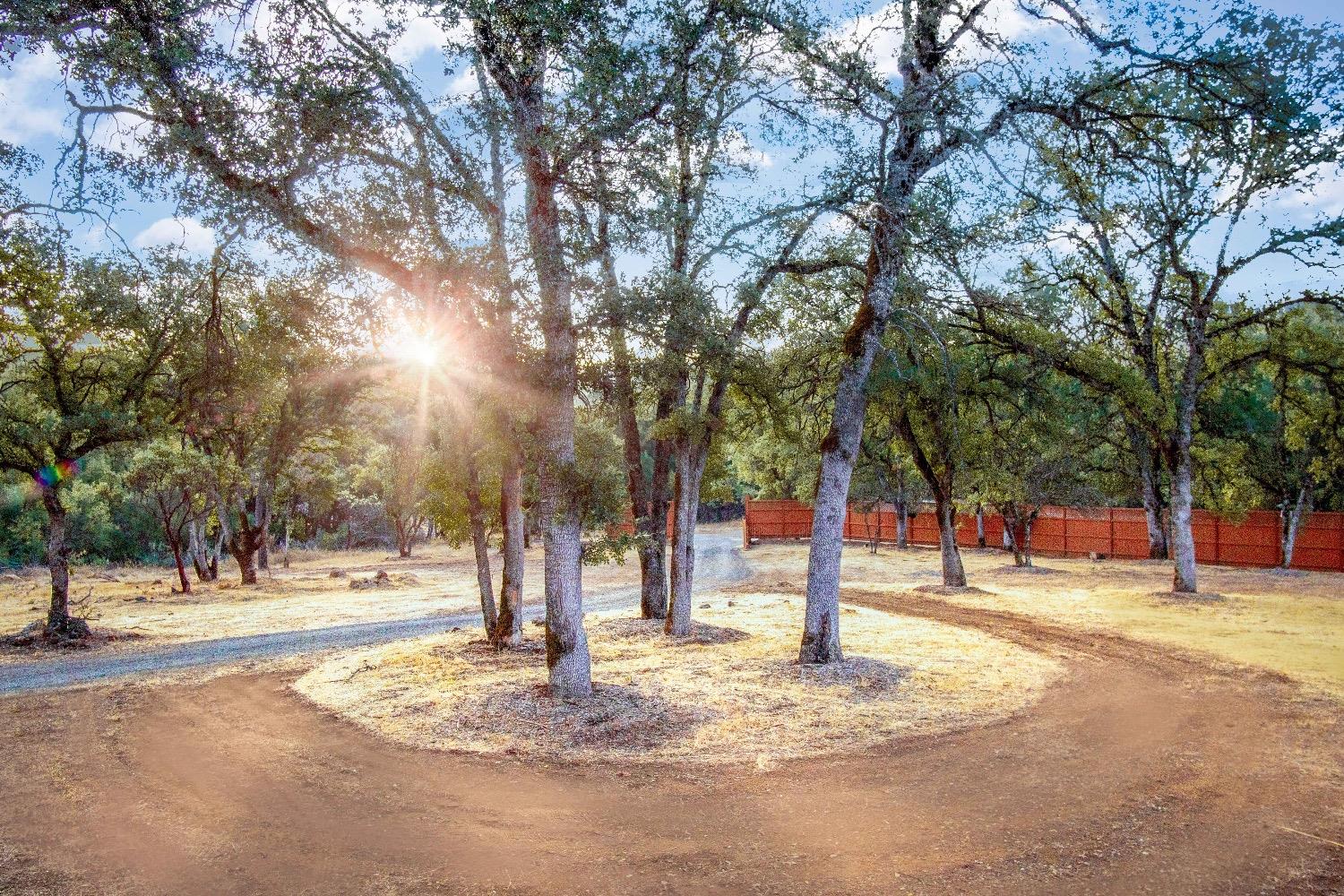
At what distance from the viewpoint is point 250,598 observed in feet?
81.7

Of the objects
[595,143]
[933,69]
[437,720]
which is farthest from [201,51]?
[933,69]

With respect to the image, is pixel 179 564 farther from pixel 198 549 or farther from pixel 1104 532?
pixel 1104 532

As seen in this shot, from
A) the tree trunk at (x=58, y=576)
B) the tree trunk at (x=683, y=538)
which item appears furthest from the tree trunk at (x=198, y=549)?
the tree trunk at (x=683, y=538)

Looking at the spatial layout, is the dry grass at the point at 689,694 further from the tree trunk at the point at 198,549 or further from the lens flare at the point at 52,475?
the tree trunk at the point at 198,549

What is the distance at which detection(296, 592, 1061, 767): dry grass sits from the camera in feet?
27.7

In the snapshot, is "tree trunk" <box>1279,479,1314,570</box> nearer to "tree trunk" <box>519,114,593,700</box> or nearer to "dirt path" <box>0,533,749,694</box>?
"dirt path" <box>0,533,749,694</box>

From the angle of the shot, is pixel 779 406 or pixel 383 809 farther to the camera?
pixel 779 406

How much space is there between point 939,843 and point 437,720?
5692 mm

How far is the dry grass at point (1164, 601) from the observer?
13.3 meters

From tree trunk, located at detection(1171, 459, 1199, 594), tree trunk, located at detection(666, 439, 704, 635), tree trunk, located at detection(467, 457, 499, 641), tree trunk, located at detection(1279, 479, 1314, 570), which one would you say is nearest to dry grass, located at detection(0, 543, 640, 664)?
tree trunk, located at detection(467, 457, 499, 641)

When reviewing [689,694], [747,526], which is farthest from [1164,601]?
[747,526]

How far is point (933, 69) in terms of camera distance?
1173cm

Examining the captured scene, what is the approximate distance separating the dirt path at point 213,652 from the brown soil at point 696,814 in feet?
12.2

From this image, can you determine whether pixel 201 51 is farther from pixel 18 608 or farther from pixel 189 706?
pixel 18 608
